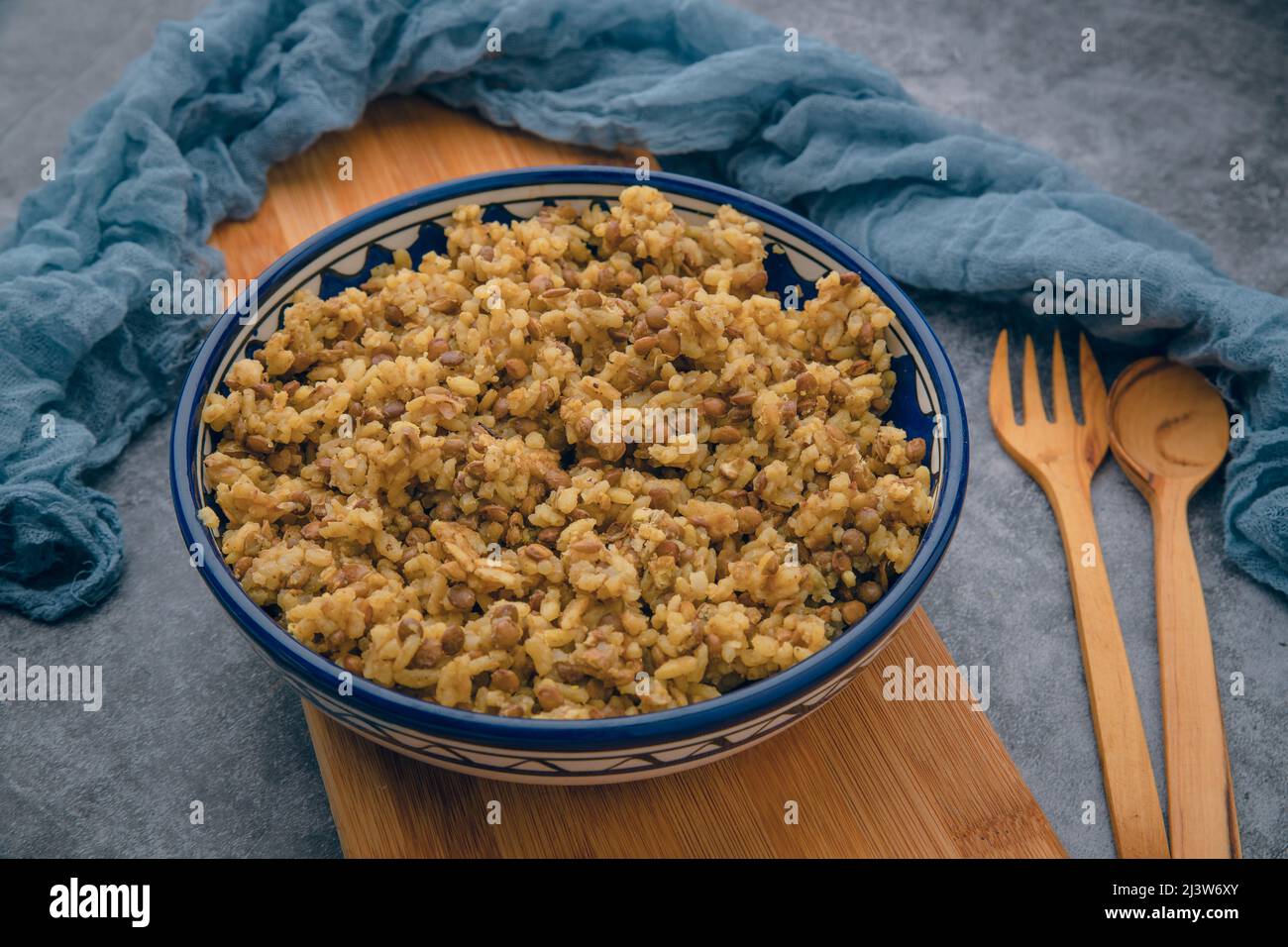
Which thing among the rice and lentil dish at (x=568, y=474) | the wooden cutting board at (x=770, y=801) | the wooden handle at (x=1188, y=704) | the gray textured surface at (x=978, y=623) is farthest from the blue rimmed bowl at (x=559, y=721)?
the wooden handle at (x=1188, y=704)

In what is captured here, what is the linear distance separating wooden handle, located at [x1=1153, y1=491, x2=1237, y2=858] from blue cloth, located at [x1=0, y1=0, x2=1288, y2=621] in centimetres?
19

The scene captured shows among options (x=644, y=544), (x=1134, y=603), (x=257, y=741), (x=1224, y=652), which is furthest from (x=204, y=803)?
(x=1224, y=652)

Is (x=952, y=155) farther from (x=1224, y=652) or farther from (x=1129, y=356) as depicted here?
(x=1224, y=652)

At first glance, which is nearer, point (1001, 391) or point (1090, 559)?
point (1090, 559)

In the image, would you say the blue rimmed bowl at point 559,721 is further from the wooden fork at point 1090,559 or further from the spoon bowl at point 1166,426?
the spoon bowl at point 1166,426

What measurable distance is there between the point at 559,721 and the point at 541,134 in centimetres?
201

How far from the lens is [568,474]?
2312 millimetres

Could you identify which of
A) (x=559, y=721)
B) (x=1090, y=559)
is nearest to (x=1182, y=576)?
(x=1090, y=559)

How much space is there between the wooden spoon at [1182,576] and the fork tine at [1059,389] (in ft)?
0.34

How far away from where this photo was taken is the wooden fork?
2457 millimetres

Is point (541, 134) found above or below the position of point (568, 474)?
above

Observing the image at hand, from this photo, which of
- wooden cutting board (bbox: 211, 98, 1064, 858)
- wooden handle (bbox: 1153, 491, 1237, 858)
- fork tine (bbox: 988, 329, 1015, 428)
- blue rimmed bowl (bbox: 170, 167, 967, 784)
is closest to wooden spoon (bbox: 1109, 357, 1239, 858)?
wooden handle (bbox: 1153, 491, 1237, 858)

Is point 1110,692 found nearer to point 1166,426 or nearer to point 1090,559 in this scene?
point 1090,559
